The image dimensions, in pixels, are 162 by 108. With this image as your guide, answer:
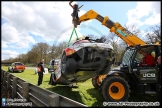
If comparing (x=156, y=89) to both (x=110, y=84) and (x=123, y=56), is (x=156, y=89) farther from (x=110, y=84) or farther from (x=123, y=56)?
(x=123, y=56)

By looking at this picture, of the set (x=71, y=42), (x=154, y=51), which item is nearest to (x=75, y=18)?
(x=71, y=42)

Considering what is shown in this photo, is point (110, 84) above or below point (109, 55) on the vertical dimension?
below

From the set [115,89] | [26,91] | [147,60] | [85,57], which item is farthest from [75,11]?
[26,91]

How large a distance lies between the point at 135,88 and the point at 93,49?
2.25m

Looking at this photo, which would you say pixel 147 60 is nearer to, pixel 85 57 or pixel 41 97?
pixel 85 57

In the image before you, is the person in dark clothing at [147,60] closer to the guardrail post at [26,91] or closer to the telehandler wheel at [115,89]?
the telehandler wheel at [115,89]

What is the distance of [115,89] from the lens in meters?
6.71

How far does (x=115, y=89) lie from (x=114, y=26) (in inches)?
191

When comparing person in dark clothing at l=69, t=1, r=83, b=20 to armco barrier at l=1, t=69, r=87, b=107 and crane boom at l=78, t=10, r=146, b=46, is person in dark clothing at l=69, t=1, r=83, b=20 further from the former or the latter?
armco barrier at l=1, t=69, r=87, b=107

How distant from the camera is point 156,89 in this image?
265 inches

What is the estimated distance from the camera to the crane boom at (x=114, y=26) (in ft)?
33.2

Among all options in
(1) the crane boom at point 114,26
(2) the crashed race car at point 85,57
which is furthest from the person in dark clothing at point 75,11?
(2) the crashed race car at point 85,57

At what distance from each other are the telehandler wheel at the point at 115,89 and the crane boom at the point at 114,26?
152 inches

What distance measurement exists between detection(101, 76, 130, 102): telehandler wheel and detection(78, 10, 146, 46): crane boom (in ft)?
12.7
